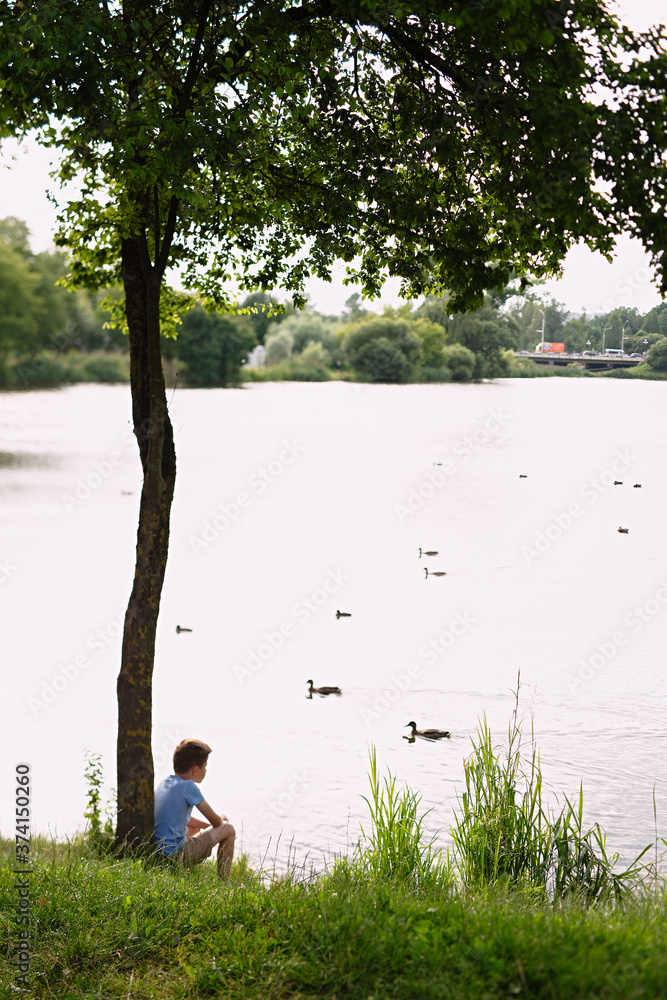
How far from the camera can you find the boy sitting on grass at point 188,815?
6.86 m

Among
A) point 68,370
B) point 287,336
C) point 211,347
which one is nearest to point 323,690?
point 68,370

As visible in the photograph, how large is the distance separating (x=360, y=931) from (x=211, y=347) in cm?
7057

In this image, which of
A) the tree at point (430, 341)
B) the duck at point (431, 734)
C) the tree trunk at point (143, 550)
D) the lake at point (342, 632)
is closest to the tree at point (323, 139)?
the tree trunk at point (143, 550)

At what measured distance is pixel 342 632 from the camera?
14.7m

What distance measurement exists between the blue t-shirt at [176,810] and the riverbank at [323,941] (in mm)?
1653

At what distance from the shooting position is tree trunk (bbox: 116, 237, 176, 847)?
23.7 ft

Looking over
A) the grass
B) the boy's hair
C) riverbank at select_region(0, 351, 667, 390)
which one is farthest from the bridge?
riverbank at select_region(0, 351, 667, 390)

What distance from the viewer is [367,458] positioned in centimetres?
4184

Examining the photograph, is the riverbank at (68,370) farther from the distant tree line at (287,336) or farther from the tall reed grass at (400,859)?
the tall reed grass at (400,859)

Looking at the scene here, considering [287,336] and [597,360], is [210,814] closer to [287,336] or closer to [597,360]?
[597,360]

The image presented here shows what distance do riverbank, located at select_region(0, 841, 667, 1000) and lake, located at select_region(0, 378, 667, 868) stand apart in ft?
7.37

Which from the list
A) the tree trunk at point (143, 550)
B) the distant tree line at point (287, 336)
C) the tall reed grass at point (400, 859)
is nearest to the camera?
the tall reed grass at point (400, 859)

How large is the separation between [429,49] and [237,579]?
42.7 feet

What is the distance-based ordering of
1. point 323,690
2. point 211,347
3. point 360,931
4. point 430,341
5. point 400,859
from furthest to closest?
point 430,341
point 211,347
point 323,690
point 400,859
point 360,931
